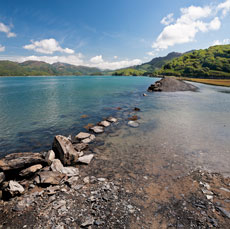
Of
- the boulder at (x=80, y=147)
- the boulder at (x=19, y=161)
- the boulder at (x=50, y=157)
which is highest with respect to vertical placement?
the boulder at (x=19, y=161)

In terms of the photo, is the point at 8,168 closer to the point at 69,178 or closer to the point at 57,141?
the point at 57,141

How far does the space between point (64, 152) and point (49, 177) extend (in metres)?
2.69

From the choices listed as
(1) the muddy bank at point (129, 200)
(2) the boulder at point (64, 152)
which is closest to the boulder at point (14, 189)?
(1) the muddy bank at point (129, 200)

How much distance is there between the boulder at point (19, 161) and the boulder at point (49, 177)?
1774 millimetres

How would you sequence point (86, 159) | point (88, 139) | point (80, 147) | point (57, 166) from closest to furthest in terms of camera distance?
point (57, 166) → point (86, 159) → point (80, 147) → point (88, 139)

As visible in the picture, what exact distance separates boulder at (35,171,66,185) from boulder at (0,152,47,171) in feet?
5.82

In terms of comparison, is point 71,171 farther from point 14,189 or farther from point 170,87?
point 170,87

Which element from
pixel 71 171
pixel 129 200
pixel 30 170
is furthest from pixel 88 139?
pixel 129 200

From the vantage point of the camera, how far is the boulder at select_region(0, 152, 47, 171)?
1018cm

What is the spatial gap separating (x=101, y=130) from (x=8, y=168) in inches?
458

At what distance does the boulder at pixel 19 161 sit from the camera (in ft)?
33.4

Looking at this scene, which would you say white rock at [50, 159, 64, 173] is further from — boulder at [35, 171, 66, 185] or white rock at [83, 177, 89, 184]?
white rock at [83, 177, 89, 184]

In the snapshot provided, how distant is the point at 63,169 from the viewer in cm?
1077

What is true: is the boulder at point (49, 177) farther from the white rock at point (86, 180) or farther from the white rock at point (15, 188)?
the white rock at point (86, 180)
